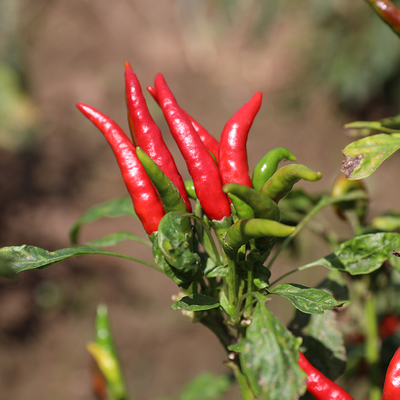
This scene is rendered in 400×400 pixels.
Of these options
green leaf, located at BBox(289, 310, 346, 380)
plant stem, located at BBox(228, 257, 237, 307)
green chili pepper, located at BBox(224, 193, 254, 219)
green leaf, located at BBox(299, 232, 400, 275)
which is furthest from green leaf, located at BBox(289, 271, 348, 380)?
green chili pepper, located at BBox(224, 193, 254, 219)

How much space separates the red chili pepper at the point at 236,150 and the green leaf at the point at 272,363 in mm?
248

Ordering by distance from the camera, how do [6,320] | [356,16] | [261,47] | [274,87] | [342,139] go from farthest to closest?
1. [261,47]
2. [274,87]
3. [342,139]
4. [356,16]
5. [6,320]

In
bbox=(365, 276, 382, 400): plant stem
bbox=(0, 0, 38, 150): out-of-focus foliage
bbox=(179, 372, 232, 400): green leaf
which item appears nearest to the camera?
bbox=(365, 276, 382, 400): plant stem

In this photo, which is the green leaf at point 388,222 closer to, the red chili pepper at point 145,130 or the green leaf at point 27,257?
the red chili pepper at point 145,130

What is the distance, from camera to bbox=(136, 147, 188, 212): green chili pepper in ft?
1.98

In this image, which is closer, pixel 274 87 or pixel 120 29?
pixel 274 87

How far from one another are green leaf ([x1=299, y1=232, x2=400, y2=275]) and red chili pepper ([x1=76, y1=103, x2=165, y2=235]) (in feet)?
1.26

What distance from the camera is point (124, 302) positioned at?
128 inches

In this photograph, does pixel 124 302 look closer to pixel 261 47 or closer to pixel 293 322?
pixel 293 322

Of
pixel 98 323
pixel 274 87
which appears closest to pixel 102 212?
pixel 98 323

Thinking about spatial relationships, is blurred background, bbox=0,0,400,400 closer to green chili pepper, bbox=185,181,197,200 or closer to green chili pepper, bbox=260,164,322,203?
green chili pepper, bbox=185,181,197,200

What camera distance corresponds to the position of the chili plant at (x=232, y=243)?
1.88ft

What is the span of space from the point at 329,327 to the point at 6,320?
118 inches

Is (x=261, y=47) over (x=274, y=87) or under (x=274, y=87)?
over
